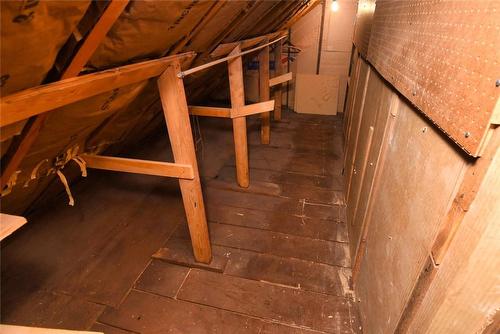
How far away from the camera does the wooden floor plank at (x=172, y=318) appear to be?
5.20 ft

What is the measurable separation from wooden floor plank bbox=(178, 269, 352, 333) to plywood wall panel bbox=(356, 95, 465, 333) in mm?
251

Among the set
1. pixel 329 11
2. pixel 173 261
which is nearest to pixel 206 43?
pixel 173 261

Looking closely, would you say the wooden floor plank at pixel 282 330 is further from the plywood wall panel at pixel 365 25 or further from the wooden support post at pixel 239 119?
the plywood wall panel at pixel 365 25

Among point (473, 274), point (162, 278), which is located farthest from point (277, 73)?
point (473, 274)

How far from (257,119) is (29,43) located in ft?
13.3

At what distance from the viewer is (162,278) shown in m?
1.90

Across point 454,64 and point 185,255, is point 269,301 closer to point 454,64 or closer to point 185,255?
point 185,255

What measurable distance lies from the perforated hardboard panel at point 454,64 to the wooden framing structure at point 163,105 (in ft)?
3.36

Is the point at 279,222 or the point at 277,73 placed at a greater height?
the point at 277,73

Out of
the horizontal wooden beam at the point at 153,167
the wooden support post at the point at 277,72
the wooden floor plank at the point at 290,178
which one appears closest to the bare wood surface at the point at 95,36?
the horizontal wooden beam at the point at 153,167

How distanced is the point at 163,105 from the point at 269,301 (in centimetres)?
133

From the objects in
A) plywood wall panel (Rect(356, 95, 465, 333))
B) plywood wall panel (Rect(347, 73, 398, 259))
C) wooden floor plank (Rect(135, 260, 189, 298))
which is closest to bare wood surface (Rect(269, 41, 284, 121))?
plywood wall panel (Rect(347, 73, 398, 259))

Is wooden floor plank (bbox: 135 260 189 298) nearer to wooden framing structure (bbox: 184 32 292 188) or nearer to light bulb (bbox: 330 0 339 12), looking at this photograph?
wooden framing structure (bbox: 184 32 292 188)

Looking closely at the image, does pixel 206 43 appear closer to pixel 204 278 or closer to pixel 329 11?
pixel 204 278
